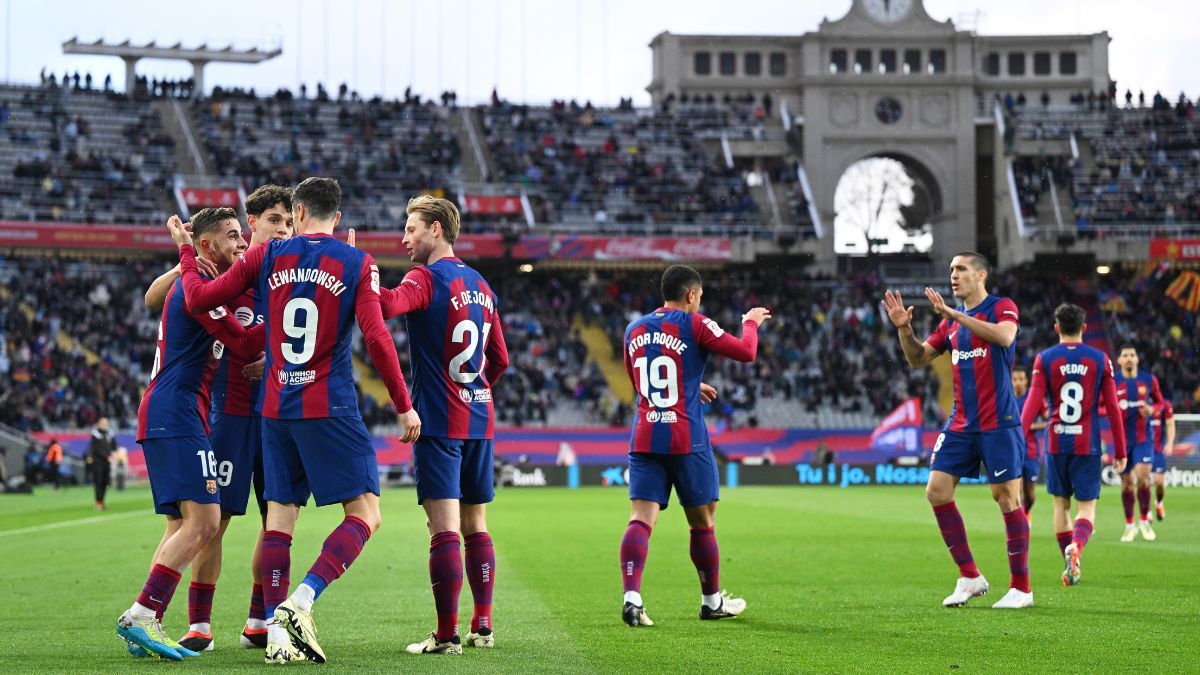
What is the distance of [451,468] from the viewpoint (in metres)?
8.77

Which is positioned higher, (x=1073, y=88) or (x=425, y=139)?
(x=1073, y=88)

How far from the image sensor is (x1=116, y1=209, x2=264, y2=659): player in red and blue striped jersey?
8523mm

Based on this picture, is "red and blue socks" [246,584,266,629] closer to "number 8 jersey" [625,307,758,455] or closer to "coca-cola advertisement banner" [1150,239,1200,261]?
"number 8 jersey" [625,307,758,455]

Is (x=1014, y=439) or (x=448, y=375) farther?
(x=1014, y=439)

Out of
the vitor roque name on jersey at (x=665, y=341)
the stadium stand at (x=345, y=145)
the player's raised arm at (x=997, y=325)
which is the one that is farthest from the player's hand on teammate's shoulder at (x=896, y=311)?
the stadium stand at (x=345, y=145)

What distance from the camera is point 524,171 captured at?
193 feet

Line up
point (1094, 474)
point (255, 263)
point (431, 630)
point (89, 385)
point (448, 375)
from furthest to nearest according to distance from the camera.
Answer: point (89, 385)
point (1094, 474)
point (431, 630)
point (448, 375)
point (255, 263)

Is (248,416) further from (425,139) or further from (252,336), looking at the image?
(425,139)

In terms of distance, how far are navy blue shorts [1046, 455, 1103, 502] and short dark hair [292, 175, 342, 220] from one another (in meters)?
8.06

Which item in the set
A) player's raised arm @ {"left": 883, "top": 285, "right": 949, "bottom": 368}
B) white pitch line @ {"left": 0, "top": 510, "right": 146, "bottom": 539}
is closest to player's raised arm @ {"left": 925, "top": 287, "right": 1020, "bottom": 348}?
player's raised arm @ {"left": 883, "top": 285, "right": 949, "bottom": 368}

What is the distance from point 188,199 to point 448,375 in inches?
1841

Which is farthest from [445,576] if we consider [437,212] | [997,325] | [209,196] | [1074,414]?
[209,196]


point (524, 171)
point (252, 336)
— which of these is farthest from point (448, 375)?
point (524, 171)

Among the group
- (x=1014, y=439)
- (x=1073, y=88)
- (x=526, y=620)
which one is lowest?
(x=526, y=620)
